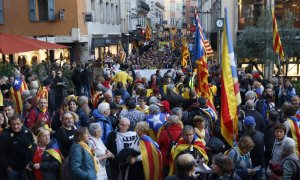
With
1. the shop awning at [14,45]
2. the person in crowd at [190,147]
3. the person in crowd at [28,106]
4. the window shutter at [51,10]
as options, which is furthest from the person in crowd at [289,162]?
the window shutter at [51,10]

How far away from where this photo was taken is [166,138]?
25.5ft

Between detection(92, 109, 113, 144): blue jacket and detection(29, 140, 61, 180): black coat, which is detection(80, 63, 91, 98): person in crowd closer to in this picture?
detection(92, 109, 113, 144): blue jacket

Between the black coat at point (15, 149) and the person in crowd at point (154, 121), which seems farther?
the person in crowd at point (154, 121)

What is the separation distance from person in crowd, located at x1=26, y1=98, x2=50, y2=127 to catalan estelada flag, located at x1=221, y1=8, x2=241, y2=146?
367 cm

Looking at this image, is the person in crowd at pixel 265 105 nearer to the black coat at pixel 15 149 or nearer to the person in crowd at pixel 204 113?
the person in crowd at pixel 204 113

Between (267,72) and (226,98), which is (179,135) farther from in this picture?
(267,72)

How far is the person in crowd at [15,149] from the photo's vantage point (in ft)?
23.8

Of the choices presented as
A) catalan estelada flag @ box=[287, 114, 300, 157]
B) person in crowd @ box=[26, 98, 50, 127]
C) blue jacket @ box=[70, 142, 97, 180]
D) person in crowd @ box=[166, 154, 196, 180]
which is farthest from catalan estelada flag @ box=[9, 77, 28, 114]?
person in crowd @ box=[166, 154, 196, 180]

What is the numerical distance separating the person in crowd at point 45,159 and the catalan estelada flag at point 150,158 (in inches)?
49.1

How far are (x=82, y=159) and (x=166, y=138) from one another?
5.82 ft

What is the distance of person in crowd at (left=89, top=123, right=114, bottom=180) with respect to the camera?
695 cm

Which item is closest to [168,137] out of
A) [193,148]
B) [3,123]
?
[193,148]

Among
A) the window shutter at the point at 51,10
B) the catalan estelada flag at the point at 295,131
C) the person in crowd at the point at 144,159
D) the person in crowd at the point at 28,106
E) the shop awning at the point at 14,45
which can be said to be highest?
the window shutter at the point at 51,10

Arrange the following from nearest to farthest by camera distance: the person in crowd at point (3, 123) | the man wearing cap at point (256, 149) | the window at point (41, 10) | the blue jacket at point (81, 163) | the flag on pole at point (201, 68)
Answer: the blue jacket at point (81, 163) → the man wearing cap at point (256, 149) → the person in crowd at point (3, 123) → the flag on pole at point (201, 68) → the window at point (41, 10)
